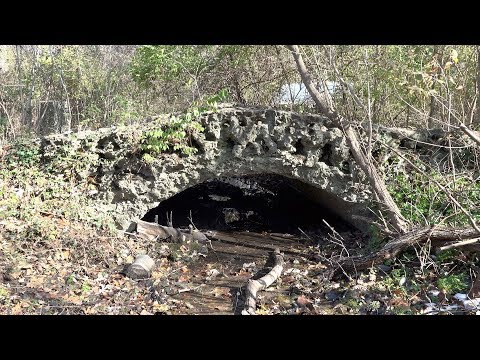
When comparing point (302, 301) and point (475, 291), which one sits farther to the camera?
point (302, 301)

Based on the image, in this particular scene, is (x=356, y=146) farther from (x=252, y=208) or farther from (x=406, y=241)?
(x=252, y=208)

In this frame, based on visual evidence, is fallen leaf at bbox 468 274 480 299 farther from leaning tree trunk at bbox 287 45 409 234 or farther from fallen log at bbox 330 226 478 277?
leaning tree trunk at bbox 287 45 409 234

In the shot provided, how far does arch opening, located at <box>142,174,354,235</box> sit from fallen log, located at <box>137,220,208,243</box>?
40.6 inches

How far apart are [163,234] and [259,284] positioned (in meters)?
2.77

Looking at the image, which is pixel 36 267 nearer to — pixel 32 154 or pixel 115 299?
pixel 115 299

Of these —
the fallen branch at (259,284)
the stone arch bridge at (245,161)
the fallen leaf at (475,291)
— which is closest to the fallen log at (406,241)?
the fallen leaf at (475,291)

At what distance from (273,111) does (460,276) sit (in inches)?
169

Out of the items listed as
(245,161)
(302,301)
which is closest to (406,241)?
(302,301)

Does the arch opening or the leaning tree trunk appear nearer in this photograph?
the leaning tree trunk

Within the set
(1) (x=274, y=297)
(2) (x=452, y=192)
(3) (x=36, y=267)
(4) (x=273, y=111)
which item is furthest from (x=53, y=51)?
(2) (x=452, y=192)

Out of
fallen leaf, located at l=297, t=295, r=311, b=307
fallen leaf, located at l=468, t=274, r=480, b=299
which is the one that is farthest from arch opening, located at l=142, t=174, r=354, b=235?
fallen leaf, located at l=468, t=274, r=480, b=299

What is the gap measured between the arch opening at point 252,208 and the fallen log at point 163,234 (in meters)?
1.03

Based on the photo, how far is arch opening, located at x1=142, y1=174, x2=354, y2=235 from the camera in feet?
32.8

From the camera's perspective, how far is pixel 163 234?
8422 mm
